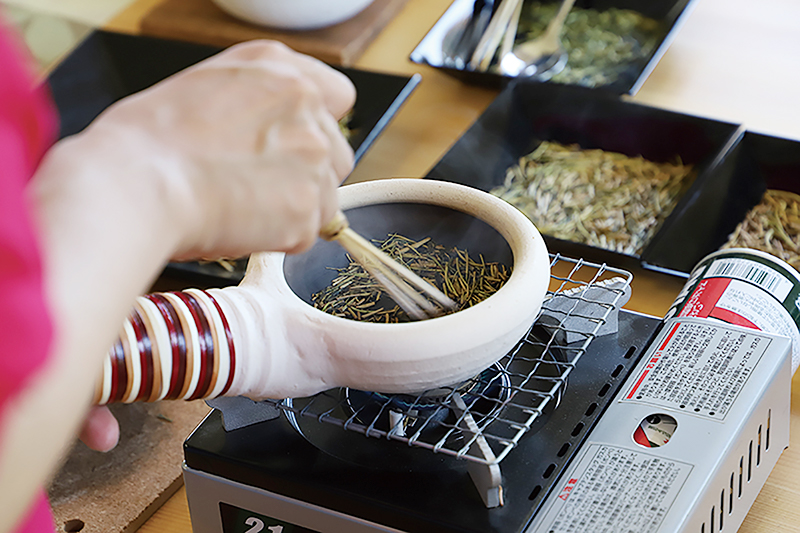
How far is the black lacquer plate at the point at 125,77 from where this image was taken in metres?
1.04

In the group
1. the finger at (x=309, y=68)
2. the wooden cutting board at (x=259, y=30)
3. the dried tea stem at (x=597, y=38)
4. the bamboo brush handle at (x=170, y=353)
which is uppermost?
the dried tea stem at (x=597, y=38)

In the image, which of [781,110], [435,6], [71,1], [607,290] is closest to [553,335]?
[607,290]

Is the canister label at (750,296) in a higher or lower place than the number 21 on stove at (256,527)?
higher

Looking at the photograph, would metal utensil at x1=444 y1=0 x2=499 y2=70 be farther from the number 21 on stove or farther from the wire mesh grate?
the number 21 on stove

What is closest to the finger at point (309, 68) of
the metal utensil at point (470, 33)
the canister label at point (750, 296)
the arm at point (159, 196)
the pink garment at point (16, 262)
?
the arm at point (159, 196)

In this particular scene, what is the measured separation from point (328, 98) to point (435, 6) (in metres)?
1.01

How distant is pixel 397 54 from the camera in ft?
4.01

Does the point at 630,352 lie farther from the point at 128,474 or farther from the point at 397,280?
the point at 128,474

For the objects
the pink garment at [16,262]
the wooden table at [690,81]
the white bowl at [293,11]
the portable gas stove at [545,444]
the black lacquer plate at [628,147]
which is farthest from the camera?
the white bowl at [293,11]

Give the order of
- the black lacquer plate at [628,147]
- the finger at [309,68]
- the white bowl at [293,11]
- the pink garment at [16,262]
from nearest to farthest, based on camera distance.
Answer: the pink garment at [16,262] < the finger at [309,68] < the black lacquer plate at [628,147] < the white bowl at [293,11]

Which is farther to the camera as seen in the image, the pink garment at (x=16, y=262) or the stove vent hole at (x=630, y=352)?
the stove vent hole at (x=630, y=352)

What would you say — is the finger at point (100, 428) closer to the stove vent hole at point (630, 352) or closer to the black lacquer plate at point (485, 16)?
the stove vent hole at point (630, 352)

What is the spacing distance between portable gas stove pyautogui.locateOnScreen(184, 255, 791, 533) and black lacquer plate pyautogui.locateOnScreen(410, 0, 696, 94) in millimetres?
526

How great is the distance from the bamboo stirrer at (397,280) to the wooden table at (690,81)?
1.25ft
